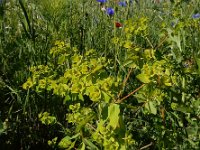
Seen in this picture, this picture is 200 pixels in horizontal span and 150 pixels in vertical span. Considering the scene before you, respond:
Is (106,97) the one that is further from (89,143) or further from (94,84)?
(89,143)

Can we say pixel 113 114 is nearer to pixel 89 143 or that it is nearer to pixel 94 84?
pixel 94 84

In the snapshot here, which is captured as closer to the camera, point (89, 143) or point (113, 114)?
point (113, 114)

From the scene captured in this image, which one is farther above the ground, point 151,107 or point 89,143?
point 151,107

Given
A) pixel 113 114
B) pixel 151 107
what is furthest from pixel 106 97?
pixel 151 107

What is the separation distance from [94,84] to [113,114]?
0.10 metres

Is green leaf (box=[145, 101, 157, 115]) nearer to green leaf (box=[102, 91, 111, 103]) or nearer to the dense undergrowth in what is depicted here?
the dense undergrowth

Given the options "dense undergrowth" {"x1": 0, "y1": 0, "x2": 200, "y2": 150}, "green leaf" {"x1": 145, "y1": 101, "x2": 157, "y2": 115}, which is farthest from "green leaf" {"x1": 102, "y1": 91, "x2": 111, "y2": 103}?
"green leaf" {"x1": 145, "y1": 101, "x2": 157, "y2": 115}

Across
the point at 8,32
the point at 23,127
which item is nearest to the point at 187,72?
the point at 23,127

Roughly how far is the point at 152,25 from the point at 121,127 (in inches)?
77.6

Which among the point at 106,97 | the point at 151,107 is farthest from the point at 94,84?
the point at 151,107

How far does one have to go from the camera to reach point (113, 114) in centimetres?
96

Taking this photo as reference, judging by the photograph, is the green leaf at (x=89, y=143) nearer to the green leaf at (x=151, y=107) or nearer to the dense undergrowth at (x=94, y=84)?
the dense undergrowth at (x=94, y=84)

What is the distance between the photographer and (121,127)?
3.41 ft

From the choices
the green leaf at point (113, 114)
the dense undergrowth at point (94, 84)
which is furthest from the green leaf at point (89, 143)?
the green leaf at point (113, 114)
